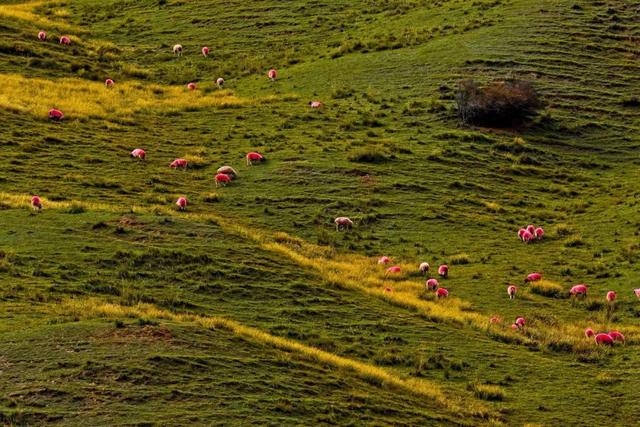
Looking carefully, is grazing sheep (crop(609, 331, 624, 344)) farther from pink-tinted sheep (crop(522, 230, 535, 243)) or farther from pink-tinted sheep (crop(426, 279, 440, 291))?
pink-tinted sheep (crop(522, 230, 535, 243))

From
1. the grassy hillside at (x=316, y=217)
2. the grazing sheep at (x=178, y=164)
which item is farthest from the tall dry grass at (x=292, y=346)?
the grazing sheep at (x=178, y=164)

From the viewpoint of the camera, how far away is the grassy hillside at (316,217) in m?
23.6

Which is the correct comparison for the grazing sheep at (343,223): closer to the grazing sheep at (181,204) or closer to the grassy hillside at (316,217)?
the grassy hillside at (316,217)

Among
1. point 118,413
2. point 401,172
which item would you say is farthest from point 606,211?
point 118,413

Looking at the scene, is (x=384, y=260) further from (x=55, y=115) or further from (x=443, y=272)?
(x=55, y=115)

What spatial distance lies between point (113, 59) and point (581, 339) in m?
41.5

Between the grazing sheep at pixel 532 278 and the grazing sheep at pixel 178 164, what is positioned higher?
the grazing sheep at pixel 178 164

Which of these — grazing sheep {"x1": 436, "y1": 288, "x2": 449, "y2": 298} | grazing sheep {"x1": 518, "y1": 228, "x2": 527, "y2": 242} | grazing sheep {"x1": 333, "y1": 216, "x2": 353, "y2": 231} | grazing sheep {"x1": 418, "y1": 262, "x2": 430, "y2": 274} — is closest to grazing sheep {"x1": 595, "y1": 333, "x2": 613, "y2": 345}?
grazing sheep {"x1": 436, "y1": 288, "x2": 449, "y2": 298}

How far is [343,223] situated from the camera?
39.3 meters

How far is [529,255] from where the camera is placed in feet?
126

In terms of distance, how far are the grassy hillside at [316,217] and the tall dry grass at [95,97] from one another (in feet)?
0.72

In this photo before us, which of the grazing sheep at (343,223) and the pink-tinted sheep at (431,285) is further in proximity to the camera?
the grazing sheep at (343,223)

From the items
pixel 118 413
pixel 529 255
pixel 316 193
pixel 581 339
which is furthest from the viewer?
pixel 316 193

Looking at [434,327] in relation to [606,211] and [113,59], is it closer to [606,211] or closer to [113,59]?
[606,211]
